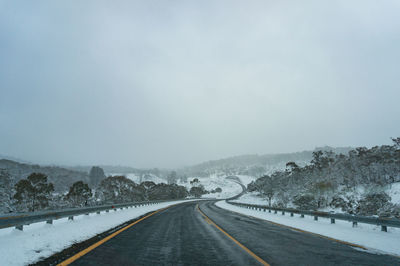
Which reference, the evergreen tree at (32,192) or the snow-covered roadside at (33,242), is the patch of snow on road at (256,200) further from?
the snow-covered roadside at (33,242)

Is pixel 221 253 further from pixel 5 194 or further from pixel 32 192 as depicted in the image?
pixel 5 194

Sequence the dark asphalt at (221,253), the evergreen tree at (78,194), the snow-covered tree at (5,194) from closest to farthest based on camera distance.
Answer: the dark asphalt at (221,253) → the snow-covered tree at (5,194) → the evergreen tree at (78,194)

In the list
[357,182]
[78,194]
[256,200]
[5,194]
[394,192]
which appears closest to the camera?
[394,192]

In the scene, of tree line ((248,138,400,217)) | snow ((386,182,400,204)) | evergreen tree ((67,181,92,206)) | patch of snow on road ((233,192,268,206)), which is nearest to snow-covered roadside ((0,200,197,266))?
tree line ((248,138,400,217))

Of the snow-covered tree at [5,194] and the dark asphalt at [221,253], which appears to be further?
the snow-covered tree at [5,194]

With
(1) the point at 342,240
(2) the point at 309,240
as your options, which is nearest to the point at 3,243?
(2) the point at 309,240

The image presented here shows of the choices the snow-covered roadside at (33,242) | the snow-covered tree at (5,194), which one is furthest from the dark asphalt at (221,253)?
the snow-covered tree at (5,194)

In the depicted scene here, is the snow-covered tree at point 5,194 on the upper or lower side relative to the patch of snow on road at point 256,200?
upper

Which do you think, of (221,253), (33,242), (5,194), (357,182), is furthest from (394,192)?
(5,194)

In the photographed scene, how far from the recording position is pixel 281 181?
65.6 meters

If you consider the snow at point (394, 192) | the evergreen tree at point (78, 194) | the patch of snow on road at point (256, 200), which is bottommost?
the patch of snow on road at point (256, 200)

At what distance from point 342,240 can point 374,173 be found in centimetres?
4062

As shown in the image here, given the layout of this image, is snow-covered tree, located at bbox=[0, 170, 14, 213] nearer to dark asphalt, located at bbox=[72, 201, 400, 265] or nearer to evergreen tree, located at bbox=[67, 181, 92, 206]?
evergreen tree, located at bbox=[67, 181, 92, 206]

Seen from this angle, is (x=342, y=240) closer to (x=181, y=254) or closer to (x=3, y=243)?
(x=181, y=254)
